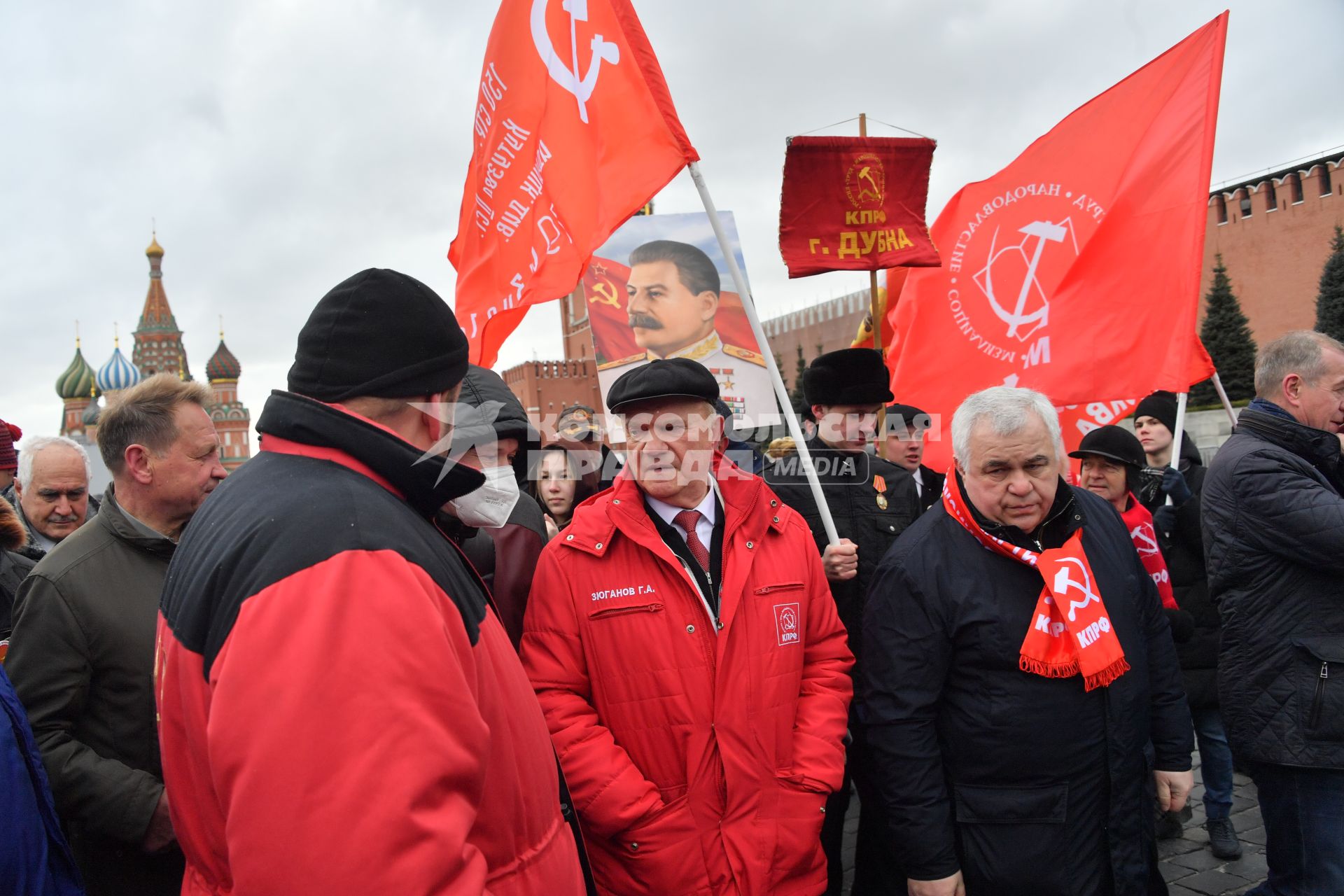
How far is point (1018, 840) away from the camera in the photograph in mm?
2434

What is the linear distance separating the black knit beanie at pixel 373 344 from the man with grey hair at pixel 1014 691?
1632 mm

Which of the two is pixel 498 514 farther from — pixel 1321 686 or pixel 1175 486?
pixel 1175 486

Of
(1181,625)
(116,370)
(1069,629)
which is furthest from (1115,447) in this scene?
(116,370)

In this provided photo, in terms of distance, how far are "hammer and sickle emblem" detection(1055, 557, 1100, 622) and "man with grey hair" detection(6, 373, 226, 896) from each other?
245 cm

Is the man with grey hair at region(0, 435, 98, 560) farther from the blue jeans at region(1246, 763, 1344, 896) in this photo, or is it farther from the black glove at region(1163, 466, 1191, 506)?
the black glove at region(1163, 466, 1191, 506)

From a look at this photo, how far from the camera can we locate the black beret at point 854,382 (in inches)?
164

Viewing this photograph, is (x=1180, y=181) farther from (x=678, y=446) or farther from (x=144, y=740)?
(x=144, y=740)

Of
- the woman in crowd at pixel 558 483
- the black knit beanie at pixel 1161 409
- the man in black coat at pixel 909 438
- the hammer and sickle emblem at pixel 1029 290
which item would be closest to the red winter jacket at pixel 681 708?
the woman in crowd at pixel 558 483

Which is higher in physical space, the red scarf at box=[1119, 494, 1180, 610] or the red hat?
the red hat

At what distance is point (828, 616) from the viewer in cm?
277

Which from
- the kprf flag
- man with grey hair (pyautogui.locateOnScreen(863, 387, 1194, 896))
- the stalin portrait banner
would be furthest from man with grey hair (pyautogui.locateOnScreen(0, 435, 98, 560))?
the stalin portrait banner

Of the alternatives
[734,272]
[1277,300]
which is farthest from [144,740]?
[1277,300]

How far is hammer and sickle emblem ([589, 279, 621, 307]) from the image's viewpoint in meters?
8.13

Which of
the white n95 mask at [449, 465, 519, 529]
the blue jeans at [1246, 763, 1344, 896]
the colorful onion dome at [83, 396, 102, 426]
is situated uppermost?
the colorful onion dome at [83, 396, 102, 426]
